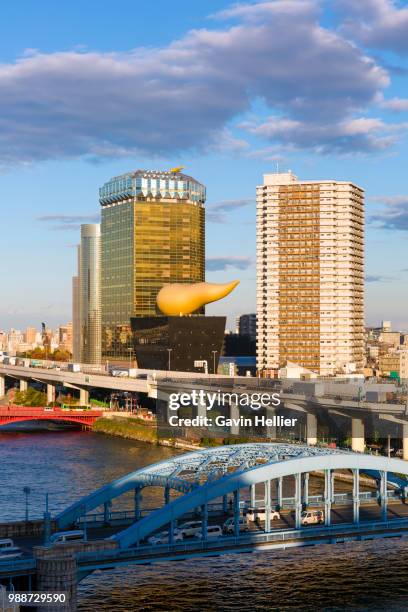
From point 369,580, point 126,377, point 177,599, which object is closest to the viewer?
point 177,599

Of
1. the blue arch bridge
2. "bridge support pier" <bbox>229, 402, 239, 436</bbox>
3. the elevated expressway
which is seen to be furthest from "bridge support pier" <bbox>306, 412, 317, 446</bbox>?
the blue arch bridge

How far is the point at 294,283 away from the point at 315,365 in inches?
574

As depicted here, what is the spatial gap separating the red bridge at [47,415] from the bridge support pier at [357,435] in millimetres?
39905

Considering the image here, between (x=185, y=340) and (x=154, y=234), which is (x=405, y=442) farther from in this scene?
(x=154, y=234)

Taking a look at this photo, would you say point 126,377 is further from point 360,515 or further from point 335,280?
point 360,515

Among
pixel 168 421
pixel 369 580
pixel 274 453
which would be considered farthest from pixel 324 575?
pixel 168 421

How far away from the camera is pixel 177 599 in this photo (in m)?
41.6

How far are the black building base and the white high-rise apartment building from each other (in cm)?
3533

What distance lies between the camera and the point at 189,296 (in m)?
138

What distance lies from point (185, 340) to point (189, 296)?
6338 mm

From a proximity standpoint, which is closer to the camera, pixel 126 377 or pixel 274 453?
pixel 274 453

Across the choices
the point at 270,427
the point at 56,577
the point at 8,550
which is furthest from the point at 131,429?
the point at 56,577

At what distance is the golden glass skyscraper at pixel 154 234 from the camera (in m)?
189

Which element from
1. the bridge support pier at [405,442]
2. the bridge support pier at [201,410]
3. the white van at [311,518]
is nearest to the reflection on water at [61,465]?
the bridge support pier at [201,410]
